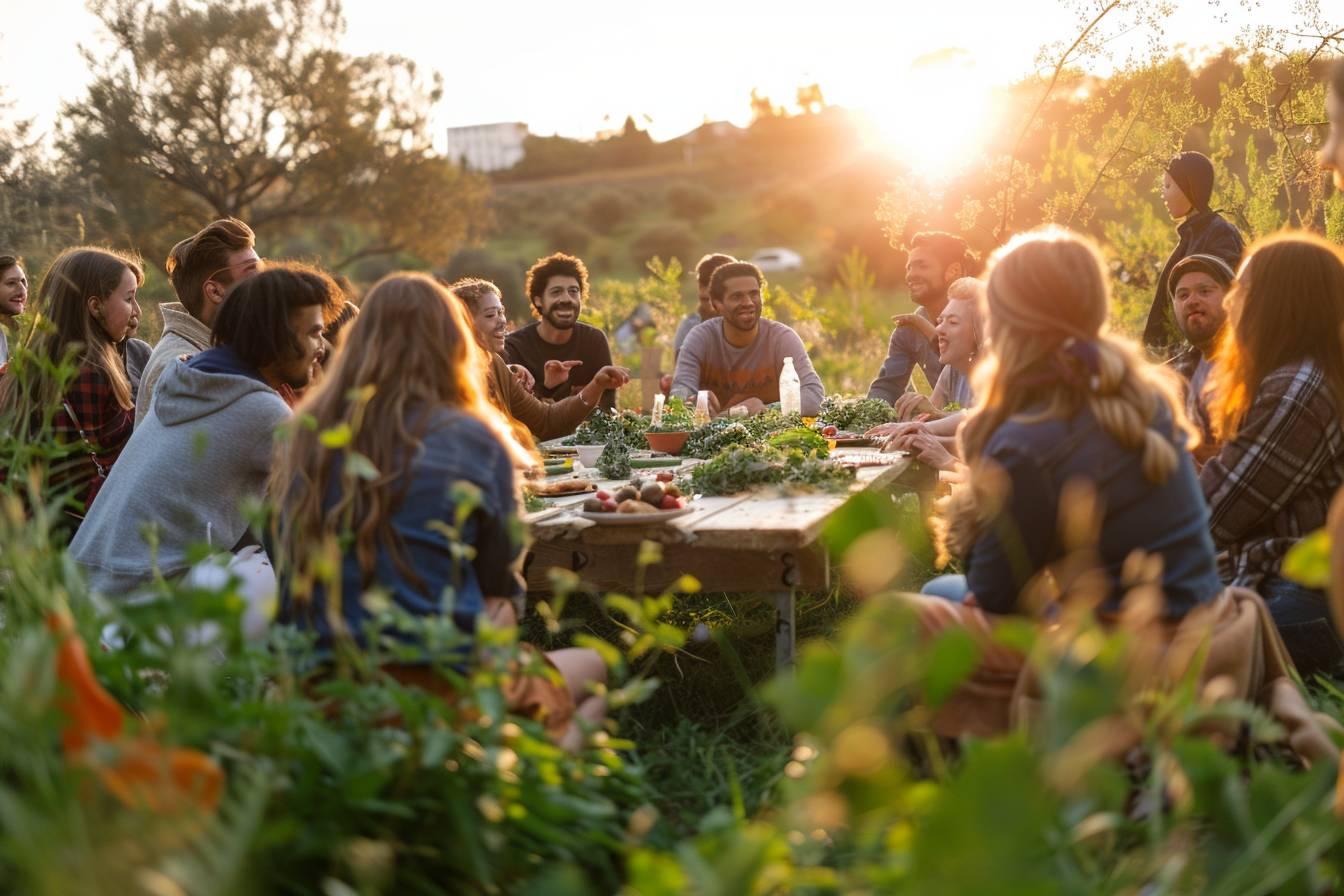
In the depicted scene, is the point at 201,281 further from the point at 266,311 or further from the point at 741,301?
the point at 741,301

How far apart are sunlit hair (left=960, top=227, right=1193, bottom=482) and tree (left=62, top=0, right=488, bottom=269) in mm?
20441

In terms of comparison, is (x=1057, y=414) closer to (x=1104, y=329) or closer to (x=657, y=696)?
(x=1104, y=329)

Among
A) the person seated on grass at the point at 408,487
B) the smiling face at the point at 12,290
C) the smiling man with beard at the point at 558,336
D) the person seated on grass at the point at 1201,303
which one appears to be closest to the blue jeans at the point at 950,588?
the person seated on grass at the point at 408,487

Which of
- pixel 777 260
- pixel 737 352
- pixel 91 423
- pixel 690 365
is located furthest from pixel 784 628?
pixel 777 260

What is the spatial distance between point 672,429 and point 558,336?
2032 millimetres

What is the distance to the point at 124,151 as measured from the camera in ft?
72.1

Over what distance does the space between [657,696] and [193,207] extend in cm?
2296

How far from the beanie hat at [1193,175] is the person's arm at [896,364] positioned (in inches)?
63.0

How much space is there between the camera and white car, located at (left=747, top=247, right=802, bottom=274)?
1395 inches

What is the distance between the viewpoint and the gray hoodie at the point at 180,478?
298cm

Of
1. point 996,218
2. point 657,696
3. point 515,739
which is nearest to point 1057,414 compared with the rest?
point 515,739

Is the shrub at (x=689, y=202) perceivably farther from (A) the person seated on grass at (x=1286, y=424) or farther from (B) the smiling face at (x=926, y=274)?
(A) the person seated on grass at (x=1286, y=424)

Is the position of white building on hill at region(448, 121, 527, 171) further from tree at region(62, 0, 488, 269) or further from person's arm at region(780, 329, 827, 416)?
person's arm at region(780, 329, 827, 416)

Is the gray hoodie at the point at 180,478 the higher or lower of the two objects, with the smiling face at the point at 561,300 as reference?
lower
